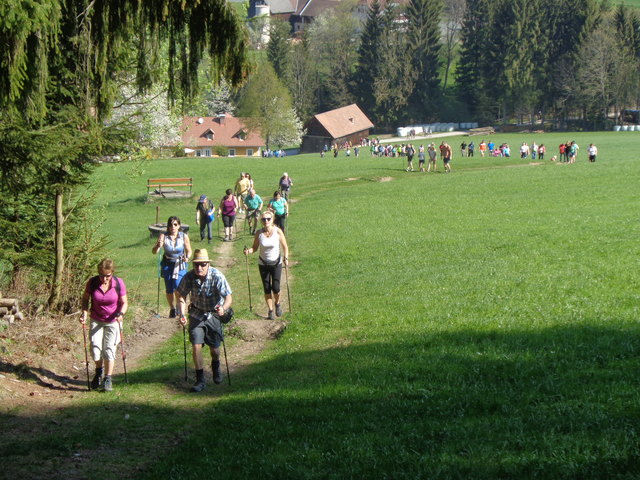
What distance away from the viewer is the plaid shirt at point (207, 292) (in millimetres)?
10852

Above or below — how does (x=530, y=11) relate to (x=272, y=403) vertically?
above

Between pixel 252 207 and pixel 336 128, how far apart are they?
8549cm

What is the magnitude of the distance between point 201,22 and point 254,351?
5604 mm

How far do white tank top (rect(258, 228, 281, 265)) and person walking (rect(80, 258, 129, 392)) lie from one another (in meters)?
4.13

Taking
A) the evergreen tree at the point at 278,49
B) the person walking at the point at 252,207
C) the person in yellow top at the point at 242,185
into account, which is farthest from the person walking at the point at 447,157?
the evergreen tree at the point at 278,49

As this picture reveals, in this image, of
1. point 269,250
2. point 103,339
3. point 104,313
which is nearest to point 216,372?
point 103,339

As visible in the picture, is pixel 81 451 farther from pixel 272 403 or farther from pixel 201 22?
pixel 201 22

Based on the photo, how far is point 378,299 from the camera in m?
15.6

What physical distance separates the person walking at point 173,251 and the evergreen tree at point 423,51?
11131 centimetres

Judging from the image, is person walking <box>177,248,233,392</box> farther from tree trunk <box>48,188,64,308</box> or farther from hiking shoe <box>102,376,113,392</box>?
tree trunk <box>48,188,64,308</box>

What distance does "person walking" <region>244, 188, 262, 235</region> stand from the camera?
2672cm

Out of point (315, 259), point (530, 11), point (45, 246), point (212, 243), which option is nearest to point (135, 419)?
A: point (45, 246)

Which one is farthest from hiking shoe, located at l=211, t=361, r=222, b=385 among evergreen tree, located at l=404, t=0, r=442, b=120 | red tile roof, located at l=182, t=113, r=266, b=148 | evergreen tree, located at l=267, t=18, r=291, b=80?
evergreen tree, located at l=404, t=0, r=442, b=120

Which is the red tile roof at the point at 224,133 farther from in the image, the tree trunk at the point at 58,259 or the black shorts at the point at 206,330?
the black shorts at the point at 206,330
